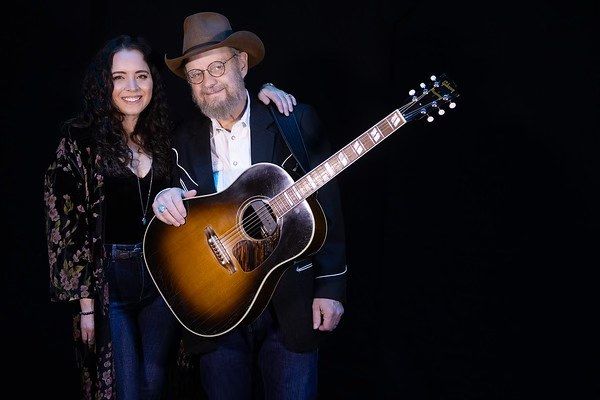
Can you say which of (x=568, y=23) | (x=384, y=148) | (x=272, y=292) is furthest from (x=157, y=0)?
(x=568, y=23)

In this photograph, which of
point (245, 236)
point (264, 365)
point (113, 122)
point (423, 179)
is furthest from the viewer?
point (423, 179)

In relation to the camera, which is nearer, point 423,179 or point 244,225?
point 244,225

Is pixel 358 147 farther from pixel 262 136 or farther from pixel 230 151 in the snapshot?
pixel 230 151

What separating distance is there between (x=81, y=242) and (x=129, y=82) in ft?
2.24

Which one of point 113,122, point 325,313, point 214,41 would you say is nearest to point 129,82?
point 113,122

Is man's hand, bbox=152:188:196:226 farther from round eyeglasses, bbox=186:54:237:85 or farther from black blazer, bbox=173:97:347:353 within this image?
round eyeglasses, bbox=186:54:237:85

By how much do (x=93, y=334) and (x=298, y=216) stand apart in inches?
40.0

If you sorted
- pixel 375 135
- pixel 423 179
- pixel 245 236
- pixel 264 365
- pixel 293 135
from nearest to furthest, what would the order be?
pixel 375 135 → pixel 245 236 → pixel 293 135 → pixel 264 365 → pixel 423 179

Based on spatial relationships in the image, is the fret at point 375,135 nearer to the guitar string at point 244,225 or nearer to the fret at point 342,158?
the fret at point 342,158

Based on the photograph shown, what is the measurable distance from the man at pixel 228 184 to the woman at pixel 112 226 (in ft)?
0.49

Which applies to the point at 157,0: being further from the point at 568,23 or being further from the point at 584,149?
the point at 584,149

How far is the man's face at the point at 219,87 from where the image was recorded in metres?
2.06

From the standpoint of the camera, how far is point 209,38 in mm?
2104

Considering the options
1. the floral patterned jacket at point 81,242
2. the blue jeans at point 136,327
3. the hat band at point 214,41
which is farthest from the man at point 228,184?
the floral patterned jacket at point 81,242
